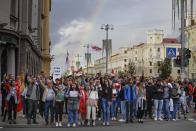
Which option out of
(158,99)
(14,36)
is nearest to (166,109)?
(158,99)

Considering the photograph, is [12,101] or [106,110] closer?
[12,101]

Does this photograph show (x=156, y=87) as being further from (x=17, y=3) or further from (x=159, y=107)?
(x=17, y=3)

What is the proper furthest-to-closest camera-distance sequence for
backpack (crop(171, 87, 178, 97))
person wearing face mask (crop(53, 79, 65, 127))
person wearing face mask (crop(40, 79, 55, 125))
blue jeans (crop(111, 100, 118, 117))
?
backpack (crop(171, 87, 178, 97)) → blue jeans (crop(111, 100, 118, 117)) → person wearing face mask (crop(40, 79, 55, 125)) → person wearing face mask (crop(53, 79, 65, 127))

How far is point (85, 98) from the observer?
22.2 metres

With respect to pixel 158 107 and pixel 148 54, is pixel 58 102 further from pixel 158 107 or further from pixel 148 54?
pixel 148 54

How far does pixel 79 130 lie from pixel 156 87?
7.11m

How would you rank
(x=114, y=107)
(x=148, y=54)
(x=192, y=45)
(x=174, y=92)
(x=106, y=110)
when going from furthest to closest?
(x=148, y=54), (x=192, y=45), (x=174, y=92), (x=114, y=107), (x=106, y=110)

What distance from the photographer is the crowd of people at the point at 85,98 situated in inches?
861

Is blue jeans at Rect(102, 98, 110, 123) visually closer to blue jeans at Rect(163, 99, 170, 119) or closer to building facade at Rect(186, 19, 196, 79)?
blue jeans at Rect(163, 99, 170, 119)

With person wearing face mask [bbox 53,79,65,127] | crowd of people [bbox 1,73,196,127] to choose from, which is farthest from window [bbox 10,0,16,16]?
person wearing face mask [bbox 53,79,65,127]

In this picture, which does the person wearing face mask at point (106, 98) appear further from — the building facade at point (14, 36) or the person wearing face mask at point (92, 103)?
the building facade at point (14, 36)

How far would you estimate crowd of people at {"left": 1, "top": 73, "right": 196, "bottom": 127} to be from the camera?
2188 centimetres

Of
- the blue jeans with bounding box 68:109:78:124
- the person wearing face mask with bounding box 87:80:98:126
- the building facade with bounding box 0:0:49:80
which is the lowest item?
the blue jeans with bounding box 68:109:78:124

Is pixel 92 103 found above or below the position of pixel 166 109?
above
